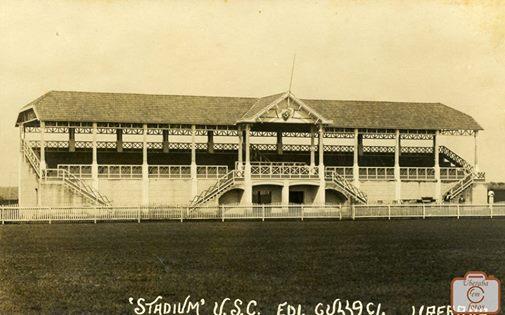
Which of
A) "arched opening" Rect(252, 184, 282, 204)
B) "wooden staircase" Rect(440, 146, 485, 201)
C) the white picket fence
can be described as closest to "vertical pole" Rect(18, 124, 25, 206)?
the white picket fence

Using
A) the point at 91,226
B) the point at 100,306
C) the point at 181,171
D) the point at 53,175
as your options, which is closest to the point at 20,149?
the point at 53,175

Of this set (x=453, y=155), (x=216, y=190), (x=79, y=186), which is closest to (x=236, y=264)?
(x=79, y=186)

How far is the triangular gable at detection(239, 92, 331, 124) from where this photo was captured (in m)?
45.9

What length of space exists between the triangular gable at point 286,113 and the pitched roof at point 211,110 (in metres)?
0.39

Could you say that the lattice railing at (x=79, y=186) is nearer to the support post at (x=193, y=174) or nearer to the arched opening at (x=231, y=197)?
the support post at (x=193, y=174)

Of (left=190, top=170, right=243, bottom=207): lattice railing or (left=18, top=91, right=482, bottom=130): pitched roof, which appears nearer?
(left=190, top=170, right=243, bottom=207): lattice railing

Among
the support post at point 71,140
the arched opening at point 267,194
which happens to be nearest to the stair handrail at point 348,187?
the arched opening at point 267,194

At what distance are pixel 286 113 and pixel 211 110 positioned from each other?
4898 millimetres

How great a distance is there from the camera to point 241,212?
4319 centimetres

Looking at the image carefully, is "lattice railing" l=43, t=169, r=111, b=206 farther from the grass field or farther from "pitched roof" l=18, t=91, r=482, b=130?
the grass field

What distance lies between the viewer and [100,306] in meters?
16.4

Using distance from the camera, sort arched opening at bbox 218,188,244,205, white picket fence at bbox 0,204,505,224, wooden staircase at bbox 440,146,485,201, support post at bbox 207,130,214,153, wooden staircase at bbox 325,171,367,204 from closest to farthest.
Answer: white picket fence at bbox 0,204,505,224 → arched opening at bbox 218,188,244,205 → wooden staircase at bbox 325,171,367,204 → wooden staircase at bbox 440,146,485,201 → support post at bbox 207,130,214,153

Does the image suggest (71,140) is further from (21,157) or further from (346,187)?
(346,187)

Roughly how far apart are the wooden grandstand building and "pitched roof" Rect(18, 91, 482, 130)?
2.6 inches
